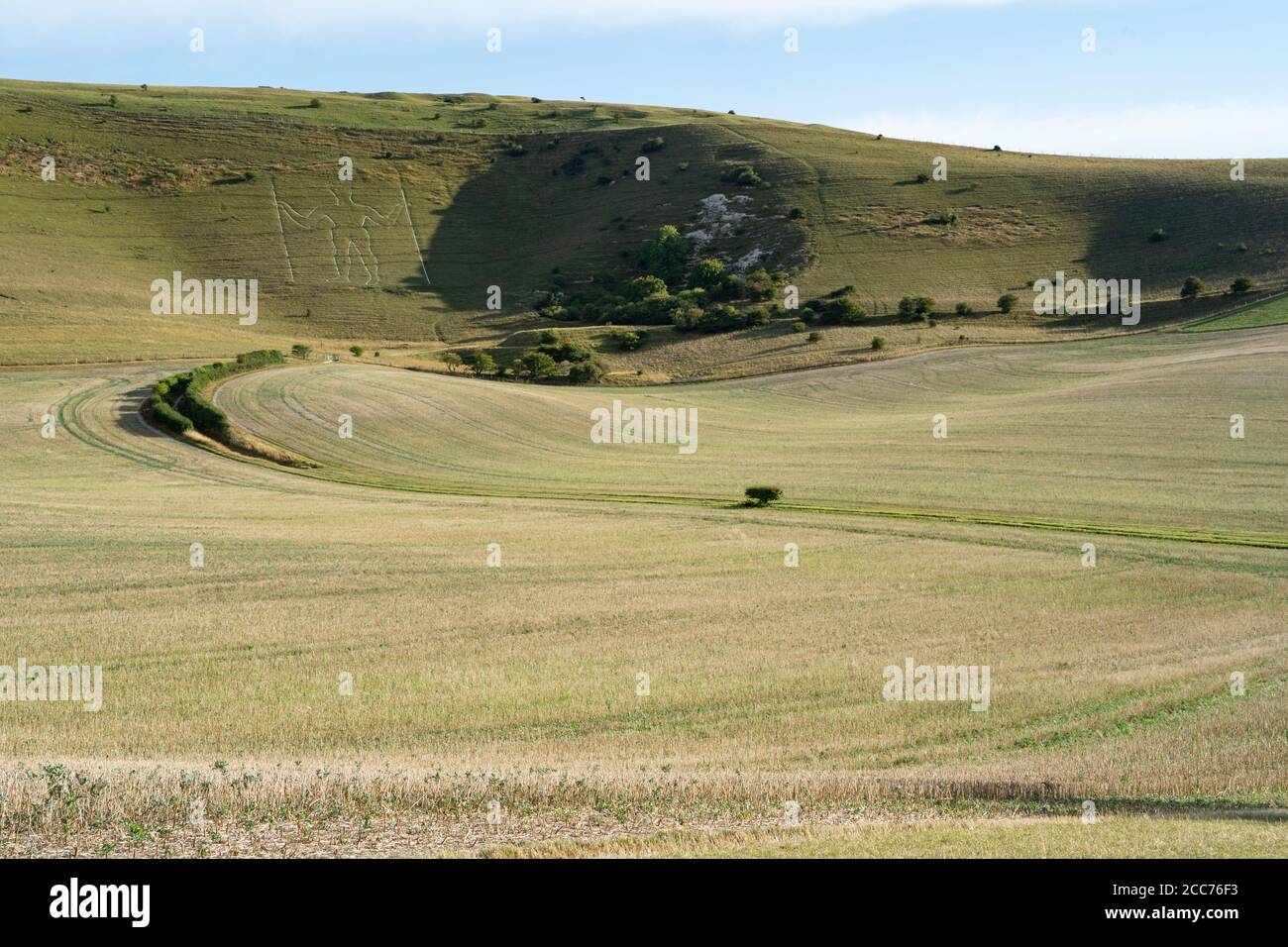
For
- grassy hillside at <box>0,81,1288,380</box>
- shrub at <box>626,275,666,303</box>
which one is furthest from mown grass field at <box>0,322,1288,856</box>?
shrub at <box>626,275,666,303</box>

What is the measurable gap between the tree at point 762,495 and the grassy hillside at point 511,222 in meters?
38.0

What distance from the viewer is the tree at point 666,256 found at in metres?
107

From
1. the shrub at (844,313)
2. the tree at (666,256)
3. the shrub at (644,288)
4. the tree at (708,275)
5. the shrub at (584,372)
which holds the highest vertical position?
the tree at (666,256)

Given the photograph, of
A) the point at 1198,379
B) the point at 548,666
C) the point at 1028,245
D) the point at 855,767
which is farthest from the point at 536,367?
the point at 855,767

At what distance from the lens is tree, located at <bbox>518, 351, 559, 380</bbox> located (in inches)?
3068

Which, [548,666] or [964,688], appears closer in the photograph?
[964,688]

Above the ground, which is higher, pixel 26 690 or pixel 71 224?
pixel 71 224

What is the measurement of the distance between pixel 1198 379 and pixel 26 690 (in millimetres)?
61508

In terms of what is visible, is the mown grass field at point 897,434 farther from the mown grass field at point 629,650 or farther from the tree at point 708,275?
the tree at point 708,275

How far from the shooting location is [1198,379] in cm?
6244

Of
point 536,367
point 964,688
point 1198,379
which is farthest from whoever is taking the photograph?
point 536,367

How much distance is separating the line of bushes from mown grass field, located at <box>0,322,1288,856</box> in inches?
53.6

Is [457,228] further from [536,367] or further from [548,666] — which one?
[548,666]

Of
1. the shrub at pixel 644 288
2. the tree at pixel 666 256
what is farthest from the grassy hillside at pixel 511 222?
the shrub at pixel 644 288
